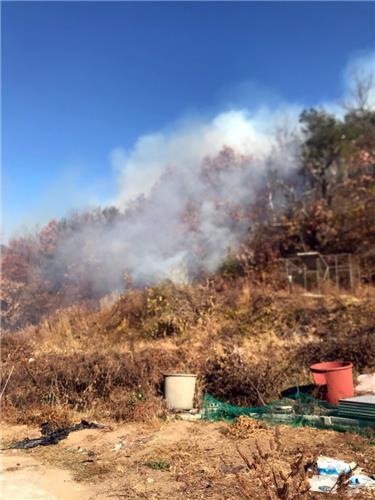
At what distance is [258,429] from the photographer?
19.4 feet

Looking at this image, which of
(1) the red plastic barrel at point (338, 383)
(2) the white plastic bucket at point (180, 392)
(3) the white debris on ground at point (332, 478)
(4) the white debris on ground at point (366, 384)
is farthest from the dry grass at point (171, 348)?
(3) the white debris on ground at point (332, 478)

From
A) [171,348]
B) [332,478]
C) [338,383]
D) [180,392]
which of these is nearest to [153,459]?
[332,478]

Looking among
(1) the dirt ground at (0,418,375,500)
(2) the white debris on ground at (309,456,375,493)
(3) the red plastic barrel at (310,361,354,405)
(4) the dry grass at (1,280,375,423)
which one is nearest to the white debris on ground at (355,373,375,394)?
(3) the red plastic barrel at (310,361,354,405)

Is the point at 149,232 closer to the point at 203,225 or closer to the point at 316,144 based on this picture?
the point at 203,225

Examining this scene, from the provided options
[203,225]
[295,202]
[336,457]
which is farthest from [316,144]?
[336,457]

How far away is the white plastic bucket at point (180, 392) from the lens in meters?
7.39

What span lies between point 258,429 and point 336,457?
3.75ft

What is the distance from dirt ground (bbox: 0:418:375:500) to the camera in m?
4.43

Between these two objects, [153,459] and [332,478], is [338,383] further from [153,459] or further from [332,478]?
[153,459]

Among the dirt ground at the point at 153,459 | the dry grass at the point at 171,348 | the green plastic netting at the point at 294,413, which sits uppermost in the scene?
the dry grass at the point at 171,348

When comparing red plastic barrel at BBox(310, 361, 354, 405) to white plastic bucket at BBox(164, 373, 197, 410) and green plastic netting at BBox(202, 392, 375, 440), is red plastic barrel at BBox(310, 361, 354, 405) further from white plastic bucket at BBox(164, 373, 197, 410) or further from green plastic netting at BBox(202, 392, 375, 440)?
white plastic bucket at BBox(164, 373, 197, 410)

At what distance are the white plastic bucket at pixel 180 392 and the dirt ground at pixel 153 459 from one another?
0.62 meters

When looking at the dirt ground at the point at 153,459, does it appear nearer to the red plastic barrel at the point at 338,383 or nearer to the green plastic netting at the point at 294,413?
the green plastic netting at the point at 294,413

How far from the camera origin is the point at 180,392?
7410mm
